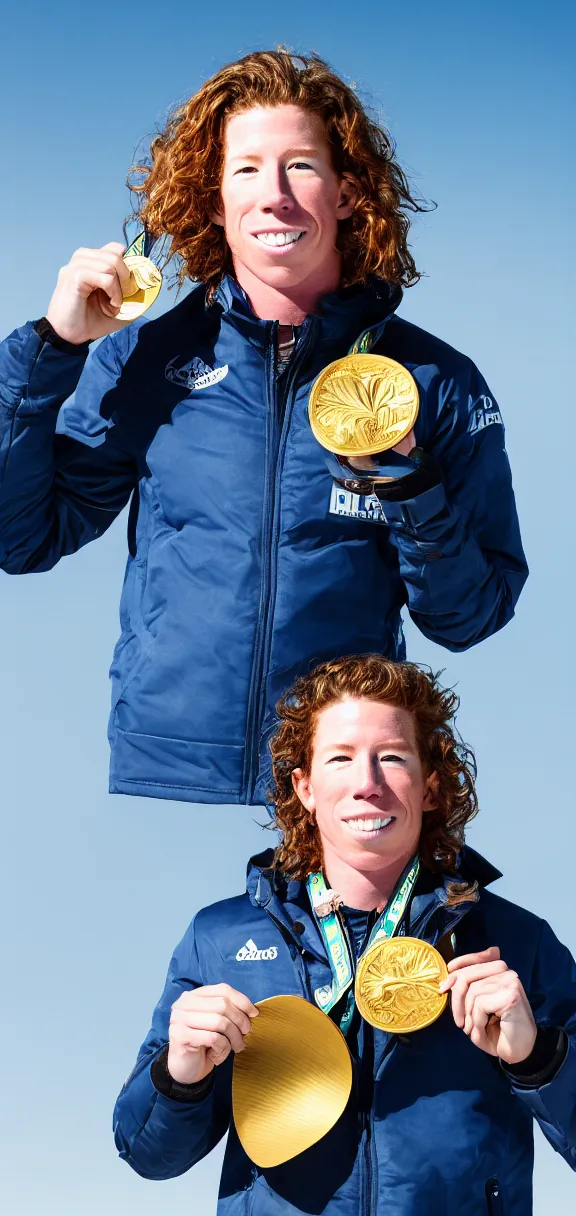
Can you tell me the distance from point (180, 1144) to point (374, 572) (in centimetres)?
143

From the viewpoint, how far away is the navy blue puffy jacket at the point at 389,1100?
19.5 ft

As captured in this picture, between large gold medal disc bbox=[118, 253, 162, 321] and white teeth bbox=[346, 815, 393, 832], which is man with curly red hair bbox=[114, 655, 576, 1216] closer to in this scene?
white teeth bbox=[346, 815, 393, 832]

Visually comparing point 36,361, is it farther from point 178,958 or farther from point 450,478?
point 178,958

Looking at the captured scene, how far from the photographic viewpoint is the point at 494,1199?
5.96 metres

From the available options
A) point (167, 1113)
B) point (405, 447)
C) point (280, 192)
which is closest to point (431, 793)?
point (405, 447)

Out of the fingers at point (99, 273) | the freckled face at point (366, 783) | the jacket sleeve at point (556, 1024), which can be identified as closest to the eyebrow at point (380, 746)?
the freckled face at point (366, 783)

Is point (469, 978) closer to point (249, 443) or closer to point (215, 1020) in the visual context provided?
point (215, 1020)

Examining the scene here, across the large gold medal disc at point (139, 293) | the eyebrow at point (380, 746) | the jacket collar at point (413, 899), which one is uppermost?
the large gold medal disc at point (139, 293)

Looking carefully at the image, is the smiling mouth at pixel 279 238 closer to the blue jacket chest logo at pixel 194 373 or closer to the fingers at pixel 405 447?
the blue jacket chest logo at pixel 194 373

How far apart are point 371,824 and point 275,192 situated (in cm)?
151

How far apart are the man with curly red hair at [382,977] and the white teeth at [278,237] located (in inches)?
39.8

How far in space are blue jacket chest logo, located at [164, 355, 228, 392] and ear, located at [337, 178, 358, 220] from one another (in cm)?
47

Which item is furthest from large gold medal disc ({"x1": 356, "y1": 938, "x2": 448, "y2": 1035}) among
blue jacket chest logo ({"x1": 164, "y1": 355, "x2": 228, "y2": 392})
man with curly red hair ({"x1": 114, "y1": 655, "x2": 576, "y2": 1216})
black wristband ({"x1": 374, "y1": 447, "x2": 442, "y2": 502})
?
blue jacket chest logo ({"x1": 164, "y1": 355, "x2": 228, "y2": 392})

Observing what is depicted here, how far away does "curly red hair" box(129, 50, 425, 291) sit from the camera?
20.6 ft
